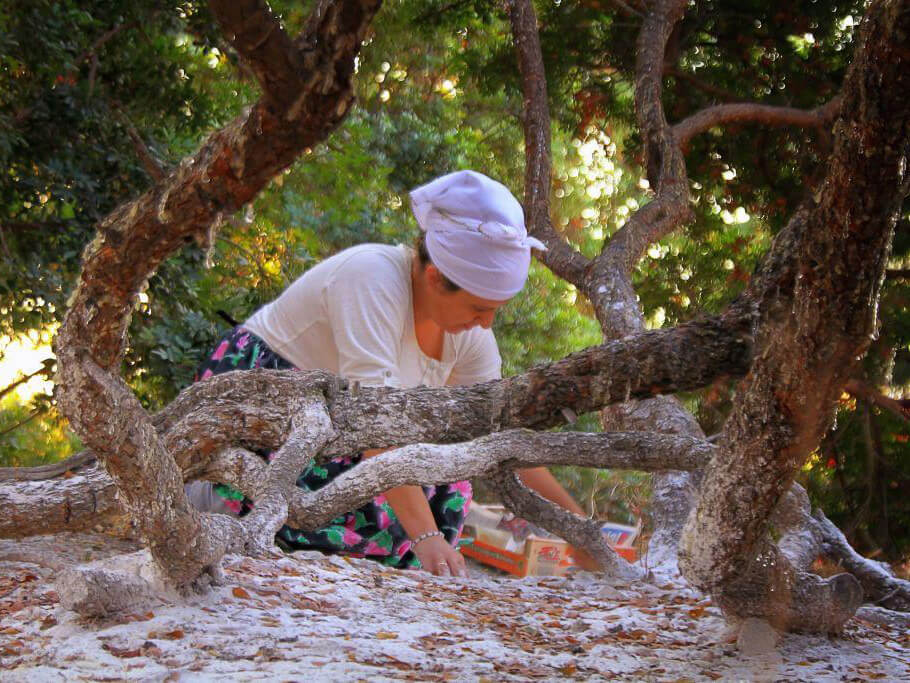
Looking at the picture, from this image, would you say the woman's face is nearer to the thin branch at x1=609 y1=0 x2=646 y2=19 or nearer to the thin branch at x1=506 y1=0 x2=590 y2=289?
the thin branch at x1=506 y1=0 x2=590 y2=289

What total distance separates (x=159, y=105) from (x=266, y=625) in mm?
2898

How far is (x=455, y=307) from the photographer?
279cm

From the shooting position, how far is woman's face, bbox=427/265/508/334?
2.76m

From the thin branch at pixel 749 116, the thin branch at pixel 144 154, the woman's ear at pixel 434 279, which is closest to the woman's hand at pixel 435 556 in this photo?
the woman's ear at pixel 434 279

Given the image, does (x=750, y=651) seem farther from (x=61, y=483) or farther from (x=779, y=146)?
(x=779, y=146)

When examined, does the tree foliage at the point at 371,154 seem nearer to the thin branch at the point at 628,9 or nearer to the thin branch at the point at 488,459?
the thin branch at the point at 628,9

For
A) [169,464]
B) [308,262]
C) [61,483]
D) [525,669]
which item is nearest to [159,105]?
[308,262]

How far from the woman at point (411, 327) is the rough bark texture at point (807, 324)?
988 mm

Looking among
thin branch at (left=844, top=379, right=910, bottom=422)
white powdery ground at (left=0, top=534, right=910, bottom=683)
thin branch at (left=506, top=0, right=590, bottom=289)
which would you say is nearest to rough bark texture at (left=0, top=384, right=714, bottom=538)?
white powdery ground at (left=0, top=534, right=910, bottom=683)

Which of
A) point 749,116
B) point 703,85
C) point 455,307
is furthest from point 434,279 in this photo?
point 703,85

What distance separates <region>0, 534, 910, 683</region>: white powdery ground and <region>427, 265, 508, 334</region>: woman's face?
0.72m

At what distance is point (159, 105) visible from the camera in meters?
4.29

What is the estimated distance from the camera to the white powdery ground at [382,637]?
179cm

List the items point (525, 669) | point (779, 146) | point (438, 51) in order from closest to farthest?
1. point (525, 669)
2. point (779, 146)
3. point (438, 51)
